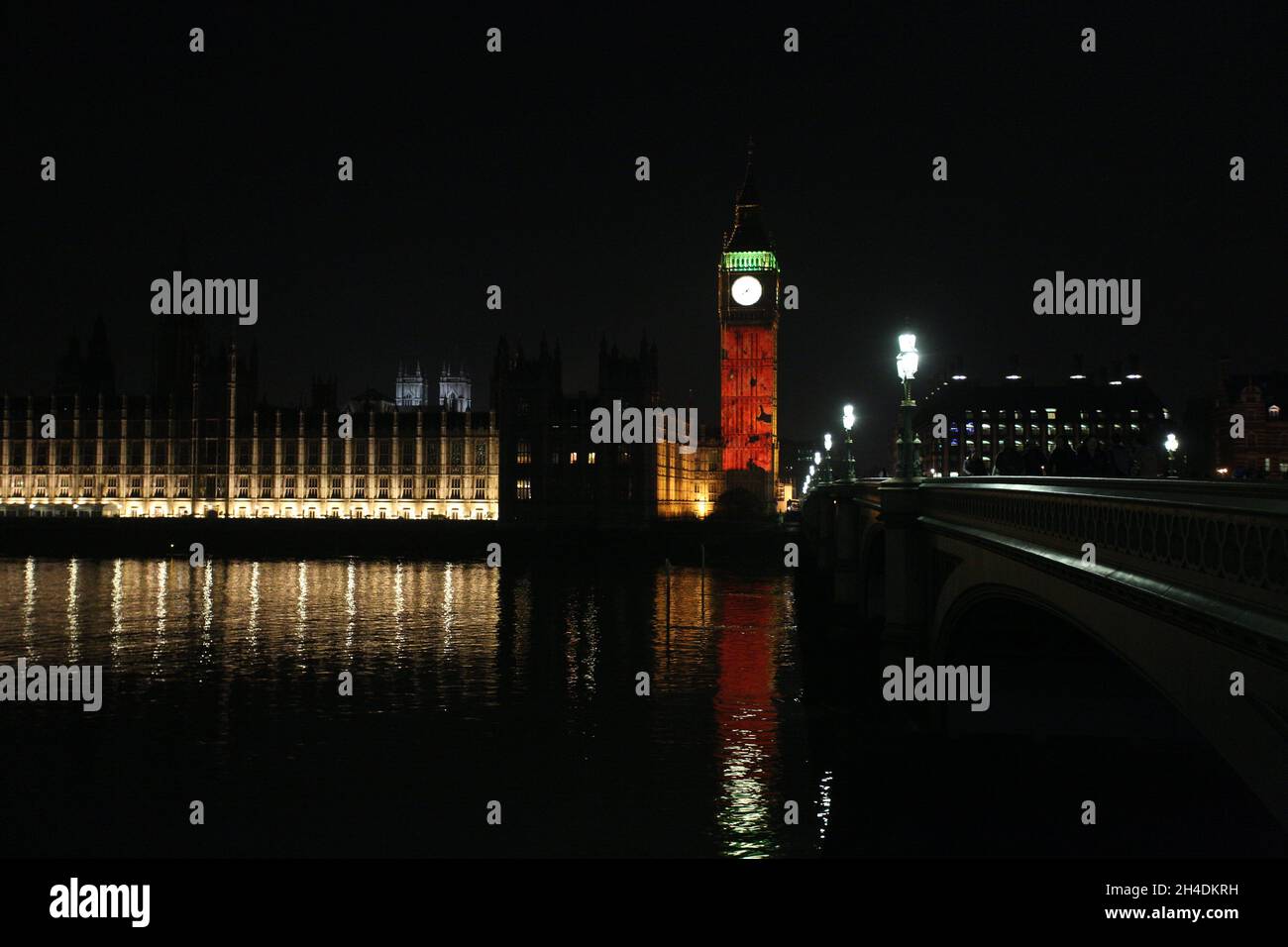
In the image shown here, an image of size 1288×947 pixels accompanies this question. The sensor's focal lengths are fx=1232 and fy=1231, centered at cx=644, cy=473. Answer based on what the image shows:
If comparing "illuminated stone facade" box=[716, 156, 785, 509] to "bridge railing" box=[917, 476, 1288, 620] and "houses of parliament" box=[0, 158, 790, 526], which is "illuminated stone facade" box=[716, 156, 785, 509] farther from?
"bridge railing" box=[917, 476, 1288, 620]

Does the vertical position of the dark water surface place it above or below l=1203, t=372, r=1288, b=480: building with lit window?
below

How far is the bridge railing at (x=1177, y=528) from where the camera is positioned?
25.4ft

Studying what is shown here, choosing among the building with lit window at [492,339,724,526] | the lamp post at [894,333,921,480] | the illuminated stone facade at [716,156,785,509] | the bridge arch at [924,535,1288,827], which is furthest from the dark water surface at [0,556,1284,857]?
the illuminated stone facade at [716,156,785,509]

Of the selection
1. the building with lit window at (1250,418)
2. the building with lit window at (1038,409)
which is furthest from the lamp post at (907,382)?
the building with lit window at (1038,409)

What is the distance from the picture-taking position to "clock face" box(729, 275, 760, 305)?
14938 centimetres

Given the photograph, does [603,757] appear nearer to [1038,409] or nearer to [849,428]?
[849,428]

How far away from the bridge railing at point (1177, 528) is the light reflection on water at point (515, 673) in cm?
884

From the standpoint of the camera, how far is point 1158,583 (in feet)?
31.4

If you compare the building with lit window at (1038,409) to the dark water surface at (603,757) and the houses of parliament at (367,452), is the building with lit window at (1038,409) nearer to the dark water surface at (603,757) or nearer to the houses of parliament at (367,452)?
the houses of parliament at (367,452)

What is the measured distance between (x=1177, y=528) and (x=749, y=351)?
13933 cm

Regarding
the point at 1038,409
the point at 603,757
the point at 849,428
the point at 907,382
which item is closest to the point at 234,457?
the point at 1038,409

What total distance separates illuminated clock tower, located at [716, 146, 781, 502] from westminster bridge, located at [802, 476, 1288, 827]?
116 metres

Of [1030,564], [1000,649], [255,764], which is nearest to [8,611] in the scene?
[255,764]
